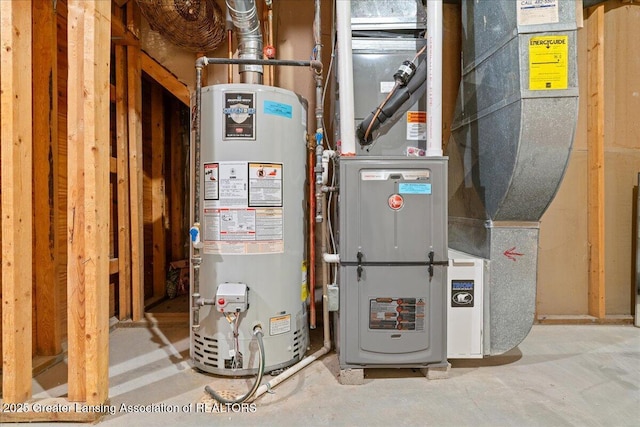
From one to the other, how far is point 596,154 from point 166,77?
11.4ft

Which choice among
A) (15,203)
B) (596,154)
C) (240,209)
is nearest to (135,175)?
(15,203)

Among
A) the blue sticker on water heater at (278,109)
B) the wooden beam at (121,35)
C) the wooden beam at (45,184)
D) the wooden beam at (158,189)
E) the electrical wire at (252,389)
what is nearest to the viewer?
the electrical wire at (252,389)

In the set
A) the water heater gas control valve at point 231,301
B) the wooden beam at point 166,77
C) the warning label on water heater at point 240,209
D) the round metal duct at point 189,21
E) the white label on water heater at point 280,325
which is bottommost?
the white label on water heater at point 280,325

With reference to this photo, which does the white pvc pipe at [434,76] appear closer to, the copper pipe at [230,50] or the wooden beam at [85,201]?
the copper pipe at [230,50]

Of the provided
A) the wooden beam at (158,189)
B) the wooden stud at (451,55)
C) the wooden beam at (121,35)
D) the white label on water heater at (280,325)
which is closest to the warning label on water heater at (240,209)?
the white label on water heater at (280,325)

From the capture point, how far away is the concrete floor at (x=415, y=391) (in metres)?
1.51

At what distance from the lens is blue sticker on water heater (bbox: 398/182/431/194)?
179 cm

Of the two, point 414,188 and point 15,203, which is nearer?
point 15,203

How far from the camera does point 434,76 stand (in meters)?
1.81

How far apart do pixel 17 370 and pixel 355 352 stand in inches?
61.9

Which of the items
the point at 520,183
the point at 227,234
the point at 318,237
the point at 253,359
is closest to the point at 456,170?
the point at 520,183

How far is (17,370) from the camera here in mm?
1469

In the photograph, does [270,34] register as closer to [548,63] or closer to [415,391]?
[548,63]

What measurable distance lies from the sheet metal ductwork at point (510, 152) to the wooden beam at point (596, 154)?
45.8 inches
